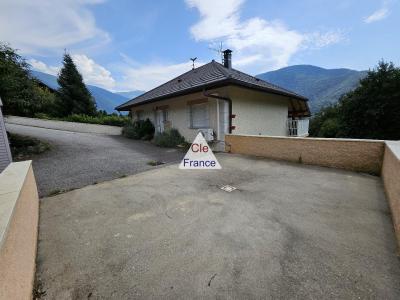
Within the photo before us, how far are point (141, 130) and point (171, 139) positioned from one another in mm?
3799

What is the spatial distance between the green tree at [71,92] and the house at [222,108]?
13403 millimetres

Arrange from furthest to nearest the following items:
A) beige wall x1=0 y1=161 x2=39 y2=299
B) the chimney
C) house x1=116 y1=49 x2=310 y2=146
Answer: the chimney, house x1=116 y1=49 x2=310 y2=146, beige wall x1=0 y1=161 x2=39 y2=299

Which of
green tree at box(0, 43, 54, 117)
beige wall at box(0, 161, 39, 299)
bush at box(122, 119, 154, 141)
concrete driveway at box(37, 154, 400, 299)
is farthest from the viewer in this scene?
bush at box(122, 119, 154, 141)

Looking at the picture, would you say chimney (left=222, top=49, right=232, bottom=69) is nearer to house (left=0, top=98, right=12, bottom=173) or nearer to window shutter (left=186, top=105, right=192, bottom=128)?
window shutter (left=186, top=105, right=192, bottom=128)

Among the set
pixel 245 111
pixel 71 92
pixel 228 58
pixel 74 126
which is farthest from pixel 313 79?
pixel 74 126

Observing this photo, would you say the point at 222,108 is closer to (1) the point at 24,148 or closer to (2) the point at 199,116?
(2) the point at 199,116

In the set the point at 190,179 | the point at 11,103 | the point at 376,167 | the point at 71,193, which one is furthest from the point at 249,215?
the point at 11,103

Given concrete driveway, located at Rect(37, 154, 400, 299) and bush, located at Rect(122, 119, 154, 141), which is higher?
bush, located at Rect(122, 119, 154, 141)

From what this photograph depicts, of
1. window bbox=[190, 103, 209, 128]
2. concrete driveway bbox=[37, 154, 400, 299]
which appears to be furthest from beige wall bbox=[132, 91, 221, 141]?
concrete driveway bbox=[37, 154, 400, 299]

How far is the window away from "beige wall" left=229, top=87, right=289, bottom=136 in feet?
4.53

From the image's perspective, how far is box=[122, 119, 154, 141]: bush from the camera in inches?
517

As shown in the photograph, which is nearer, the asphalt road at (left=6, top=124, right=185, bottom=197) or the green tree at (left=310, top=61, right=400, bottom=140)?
the asphalt road at (left=6, top=124, right=185, bottom=197)

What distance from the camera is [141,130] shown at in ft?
43.8

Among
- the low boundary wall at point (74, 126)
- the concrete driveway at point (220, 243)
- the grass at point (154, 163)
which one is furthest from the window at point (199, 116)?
the low boundary wall at point (74, 126)
